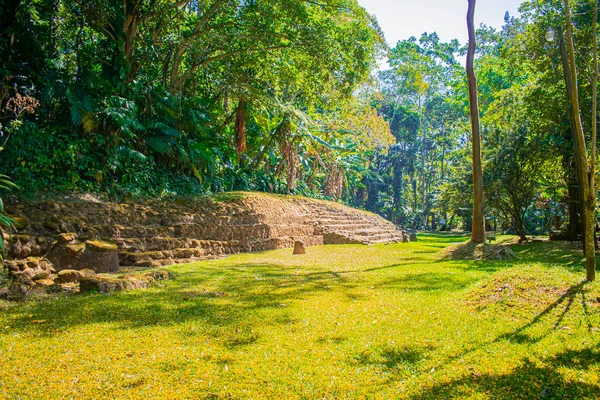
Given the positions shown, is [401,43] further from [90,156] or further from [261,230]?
[90,156]

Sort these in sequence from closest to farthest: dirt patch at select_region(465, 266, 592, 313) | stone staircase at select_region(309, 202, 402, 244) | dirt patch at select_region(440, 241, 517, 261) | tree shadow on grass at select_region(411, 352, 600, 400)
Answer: tree shadow on grass at select_region(411, 352, 600, 400) < dirt patch at select_region(465, 266, 592, 313) < dirt patch at select_region(440, 241, 517, 261) < stone staircase at select_region(309, 202, 402, 244)

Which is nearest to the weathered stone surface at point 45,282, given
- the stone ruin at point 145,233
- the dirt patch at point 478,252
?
the stone ruin at point 145,233

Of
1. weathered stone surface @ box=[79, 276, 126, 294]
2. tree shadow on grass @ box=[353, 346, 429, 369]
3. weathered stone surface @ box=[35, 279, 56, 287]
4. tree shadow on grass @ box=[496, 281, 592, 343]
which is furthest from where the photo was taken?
weathered stone surface @ box=[35, 279, 56, 287]

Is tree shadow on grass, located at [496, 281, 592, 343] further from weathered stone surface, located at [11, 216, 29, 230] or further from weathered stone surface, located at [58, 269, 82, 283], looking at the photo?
weathered stone surface, located at [11, 216, 29, 230]

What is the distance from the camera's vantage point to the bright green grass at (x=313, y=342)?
3.16 m

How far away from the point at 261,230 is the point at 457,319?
32.4 feet

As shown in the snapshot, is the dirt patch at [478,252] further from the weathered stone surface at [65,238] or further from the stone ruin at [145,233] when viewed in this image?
the weathered stone surface at [65,238]

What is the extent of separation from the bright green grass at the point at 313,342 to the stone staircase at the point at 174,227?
2.94 m

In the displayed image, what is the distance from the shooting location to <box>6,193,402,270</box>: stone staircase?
8.30m

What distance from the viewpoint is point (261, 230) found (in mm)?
14211

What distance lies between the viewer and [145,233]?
1007cm

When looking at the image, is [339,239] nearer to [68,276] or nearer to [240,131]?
[240,131]

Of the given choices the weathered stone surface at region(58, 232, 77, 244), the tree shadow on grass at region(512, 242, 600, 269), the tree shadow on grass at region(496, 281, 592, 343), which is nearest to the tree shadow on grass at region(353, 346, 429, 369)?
the tree shadow on grass at region(496, 281, 592, 343)

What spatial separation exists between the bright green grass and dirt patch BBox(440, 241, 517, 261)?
486cm
